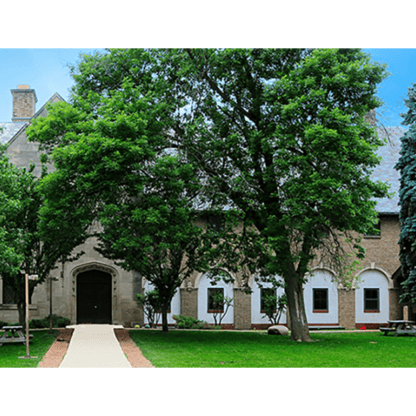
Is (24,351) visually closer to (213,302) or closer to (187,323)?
(187,323)

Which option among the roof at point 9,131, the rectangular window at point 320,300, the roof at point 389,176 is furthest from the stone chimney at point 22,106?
the roof at point 389,176

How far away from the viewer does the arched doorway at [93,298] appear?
3102 centimetres

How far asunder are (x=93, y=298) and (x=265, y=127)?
15510mm

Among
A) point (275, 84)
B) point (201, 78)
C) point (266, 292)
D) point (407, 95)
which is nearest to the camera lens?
point (275, 84)

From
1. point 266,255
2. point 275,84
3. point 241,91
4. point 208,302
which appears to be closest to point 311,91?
point 275,84

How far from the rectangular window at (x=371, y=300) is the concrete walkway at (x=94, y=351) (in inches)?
611

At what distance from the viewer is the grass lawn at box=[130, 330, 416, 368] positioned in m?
15.2

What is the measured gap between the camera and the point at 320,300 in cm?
3275

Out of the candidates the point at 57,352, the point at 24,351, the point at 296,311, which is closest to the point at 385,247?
the point at 296,311

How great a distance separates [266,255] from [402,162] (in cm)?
1041

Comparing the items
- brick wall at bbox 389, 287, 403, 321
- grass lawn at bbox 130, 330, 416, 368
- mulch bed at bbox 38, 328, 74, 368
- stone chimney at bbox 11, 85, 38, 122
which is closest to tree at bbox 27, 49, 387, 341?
grass lawn at bbox 130, 330, 416, 368

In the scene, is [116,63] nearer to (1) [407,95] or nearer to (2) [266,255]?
(2) [266,255]

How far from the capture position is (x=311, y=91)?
1831 cm

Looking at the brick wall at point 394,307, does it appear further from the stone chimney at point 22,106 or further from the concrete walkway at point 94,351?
the stone chimney at point 22,106
